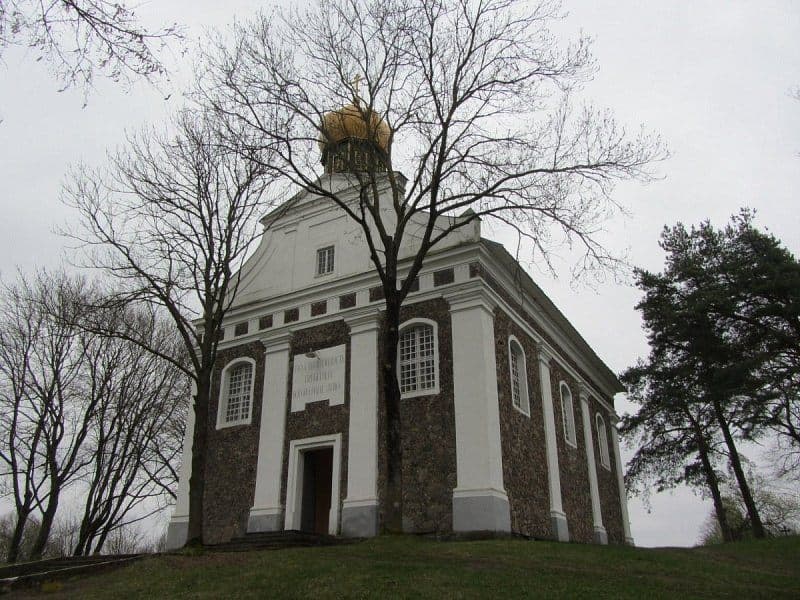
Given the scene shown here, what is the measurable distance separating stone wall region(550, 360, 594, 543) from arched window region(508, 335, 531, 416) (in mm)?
2670

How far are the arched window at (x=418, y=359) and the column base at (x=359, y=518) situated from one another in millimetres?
2849

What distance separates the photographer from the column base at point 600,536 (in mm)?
22694

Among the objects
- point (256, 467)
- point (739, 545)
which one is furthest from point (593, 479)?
point (256, 467)

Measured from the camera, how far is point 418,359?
1800 centimetres

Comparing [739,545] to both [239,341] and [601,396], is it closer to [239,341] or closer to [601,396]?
[601,396]

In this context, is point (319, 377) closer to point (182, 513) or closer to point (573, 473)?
point (182, 513)

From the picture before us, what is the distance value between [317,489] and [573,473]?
27.3ft

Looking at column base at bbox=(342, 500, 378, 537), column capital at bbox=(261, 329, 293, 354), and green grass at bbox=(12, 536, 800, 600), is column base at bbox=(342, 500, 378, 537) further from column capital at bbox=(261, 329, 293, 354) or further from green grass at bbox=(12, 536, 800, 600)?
column capital at bbox=(261, 329, 293, 354)

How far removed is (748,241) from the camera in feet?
83.2

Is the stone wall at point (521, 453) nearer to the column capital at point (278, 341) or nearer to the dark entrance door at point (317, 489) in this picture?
the dark entrance door at point (317, 489)

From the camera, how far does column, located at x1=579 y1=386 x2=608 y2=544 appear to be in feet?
75.7

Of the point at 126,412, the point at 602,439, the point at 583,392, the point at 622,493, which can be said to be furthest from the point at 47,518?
the point at 622,493

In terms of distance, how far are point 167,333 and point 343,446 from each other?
12.6m

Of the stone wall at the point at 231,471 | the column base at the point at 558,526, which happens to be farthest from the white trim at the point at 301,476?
the column base at the point at 558,526
